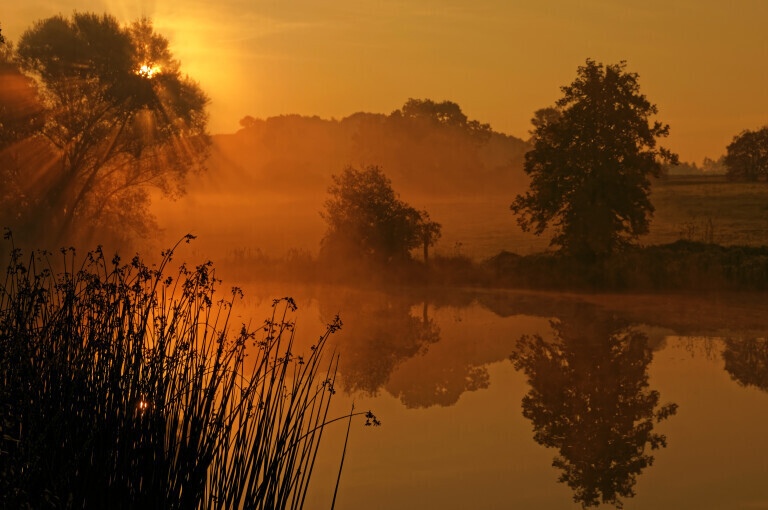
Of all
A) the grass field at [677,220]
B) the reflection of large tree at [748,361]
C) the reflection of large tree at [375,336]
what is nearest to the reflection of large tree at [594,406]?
the reflection of large tree at [748,361]

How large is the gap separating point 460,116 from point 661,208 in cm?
4378

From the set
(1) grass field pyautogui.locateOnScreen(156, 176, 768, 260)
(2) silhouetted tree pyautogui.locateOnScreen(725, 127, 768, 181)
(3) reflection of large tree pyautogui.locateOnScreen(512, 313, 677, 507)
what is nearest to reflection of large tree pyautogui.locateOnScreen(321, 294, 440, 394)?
(3) reflection of large tree pyautogui.locateOnScreen(512, 313, 677, 507)

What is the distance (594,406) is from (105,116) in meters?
33.1

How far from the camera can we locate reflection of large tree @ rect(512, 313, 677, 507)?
11766 millimetres

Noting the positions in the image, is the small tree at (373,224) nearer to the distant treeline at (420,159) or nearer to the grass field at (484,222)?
the grass field at (484,222)

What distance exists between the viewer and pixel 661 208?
56312 mm

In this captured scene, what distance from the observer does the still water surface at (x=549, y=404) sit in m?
11.2

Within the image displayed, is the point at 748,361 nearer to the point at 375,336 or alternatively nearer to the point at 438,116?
the point at 375,336

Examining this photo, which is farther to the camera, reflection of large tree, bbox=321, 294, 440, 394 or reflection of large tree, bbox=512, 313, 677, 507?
reflection of large tree, bbox=321, 294, 440, 394

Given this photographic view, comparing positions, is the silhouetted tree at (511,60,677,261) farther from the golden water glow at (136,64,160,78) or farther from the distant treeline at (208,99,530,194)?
the distant treeline at (208,99,530,194)

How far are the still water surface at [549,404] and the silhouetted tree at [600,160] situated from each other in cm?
415

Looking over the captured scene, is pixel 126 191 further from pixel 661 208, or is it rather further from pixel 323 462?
pixel 323 462

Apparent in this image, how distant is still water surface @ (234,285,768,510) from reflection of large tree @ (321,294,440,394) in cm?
7

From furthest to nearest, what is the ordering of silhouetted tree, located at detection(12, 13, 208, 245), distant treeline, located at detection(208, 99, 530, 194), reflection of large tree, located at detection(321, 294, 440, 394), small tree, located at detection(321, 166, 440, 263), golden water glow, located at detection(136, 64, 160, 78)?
distant treeline, located at detection(208, 99, 530, 194) → golden water glow, located at detection(136, 64, 160, 78) → silhouetted tree, located at detection(12, 13, 208, 245) → small tree, located at detection(321, 166, 440, 263) → reflection of large tree, located at detection(321, 294, 440, 394)
